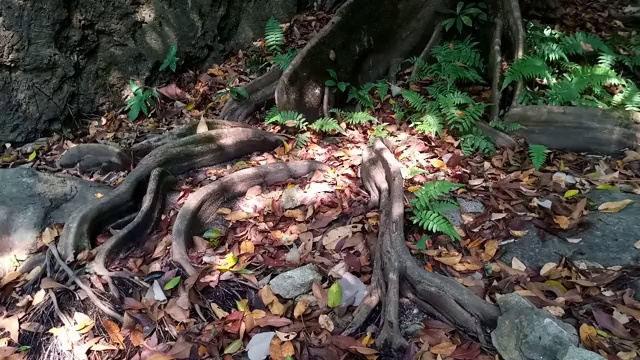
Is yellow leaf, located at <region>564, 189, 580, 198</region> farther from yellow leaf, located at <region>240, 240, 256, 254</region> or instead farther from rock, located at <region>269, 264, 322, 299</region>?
yellow leaf, located at <region>240, 240, 256, 254</region>

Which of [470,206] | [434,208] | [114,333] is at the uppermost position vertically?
[434,208]

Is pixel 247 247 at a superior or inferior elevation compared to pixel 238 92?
inferior

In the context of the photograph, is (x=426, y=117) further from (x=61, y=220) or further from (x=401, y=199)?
(x=61, y=220)

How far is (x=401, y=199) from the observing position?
376 centimetres

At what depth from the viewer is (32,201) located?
164 inches

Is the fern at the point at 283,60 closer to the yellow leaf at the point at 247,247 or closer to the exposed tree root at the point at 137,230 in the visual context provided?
the exposed tree root at the point at 137,230

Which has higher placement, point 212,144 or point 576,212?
point 212,144

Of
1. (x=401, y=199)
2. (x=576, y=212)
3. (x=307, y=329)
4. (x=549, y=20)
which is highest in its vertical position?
(x=549, y=20)

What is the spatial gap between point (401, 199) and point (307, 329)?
118cm

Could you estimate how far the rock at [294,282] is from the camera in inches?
140

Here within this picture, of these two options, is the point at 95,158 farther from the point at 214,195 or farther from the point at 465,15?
the point at 465,15

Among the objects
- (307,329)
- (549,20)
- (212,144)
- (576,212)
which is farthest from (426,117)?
(549,20)

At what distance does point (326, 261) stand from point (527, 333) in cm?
150

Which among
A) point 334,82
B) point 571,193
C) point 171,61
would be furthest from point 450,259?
point 171,61
